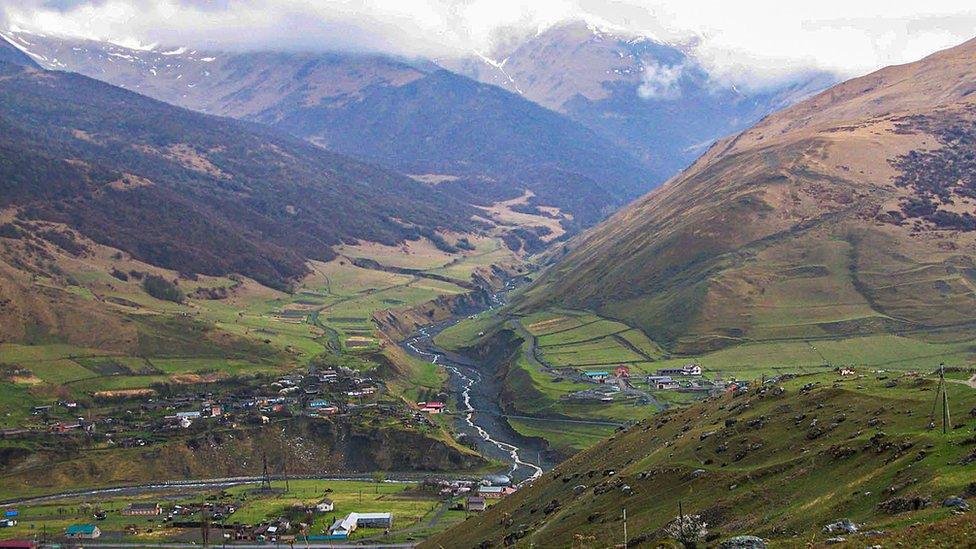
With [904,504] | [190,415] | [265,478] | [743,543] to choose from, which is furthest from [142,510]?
[904,504]

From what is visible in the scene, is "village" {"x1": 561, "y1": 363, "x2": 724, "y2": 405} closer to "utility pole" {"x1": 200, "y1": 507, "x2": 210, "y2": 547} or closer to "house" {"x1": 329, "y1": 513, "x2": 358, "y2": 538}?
"house" {"x1": 329, "y1": 513, "x2": 358, "y2": 538}

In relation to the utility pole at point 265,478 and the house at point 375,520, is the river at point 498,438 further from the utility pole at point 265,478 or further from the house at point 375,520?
the utility pole at point 265,478

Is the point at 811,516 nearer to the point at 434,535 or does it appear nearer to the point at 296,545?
the point at 434,535

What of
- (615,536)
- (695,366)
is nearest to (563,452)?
(695,366)

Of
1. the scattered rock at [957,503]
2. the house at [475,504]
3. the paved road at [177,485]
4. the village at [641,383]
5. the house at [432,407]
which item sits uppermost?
the scattered rock at [957,503]

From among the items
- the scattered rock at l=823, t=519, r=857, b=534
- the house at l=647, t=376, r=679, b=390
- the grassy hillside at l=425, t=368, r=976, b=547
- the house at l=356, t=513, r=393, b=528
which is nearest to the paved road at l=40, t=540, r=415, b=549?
the house at l=356, t=513, r=393, b=528

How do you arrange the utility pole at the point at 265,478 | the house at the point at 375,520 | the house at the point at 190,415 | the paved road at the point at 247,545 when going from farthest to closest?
the house at the point at 190,415
the utility pole at the point at 265,478
the house at the point at 375,520
the paved road at the point at 247,545

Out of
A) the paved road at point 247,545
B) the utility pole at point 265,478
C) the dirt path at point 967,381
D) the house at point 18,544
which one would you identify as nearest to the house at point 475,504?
the paved road at point 247,545
